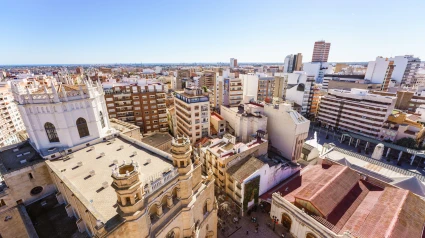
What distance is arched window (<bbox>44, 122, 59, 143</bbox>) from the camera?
32094mm

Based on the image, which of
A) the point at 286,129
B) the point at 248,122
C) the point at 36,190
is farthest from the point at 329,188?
the point at 36,190

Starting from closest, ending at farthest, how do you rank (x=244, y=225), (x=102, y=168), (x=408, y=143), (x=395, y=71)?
(x=102, y=168), (x=244, y=225), (x=408, y=143), (x=395, y=71)

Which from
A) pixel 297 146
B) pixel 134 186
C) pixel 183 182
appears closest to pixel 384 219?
pixel 297 146

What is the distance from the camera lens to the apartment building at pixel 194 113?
6084cm

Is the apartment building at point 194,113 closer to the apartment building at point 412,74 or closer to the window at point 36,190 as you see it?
the window at point 36,190

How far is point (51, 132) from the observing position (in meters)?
32.5

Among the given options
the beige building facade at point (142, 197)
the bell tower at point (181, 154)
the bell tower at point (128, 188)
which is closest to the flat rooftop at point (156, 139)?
A: the beige building facade at point (142, 197)

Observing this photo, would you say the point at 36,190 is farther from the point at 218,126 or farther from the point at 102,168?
the point at 218,126

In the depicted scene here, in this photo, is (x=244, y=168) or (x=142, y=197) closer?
(x=142, y=197)

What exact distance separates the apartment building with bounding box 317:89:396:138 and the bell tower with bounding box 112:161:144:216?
87421 millimetres

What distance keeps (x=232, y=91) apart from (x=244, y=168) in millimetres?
51242

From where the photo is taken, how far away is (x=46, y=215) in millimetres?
27109

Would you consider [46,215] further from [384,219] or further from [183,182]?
[384,219]

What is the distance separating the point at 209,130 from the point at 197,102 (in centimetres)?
1128
